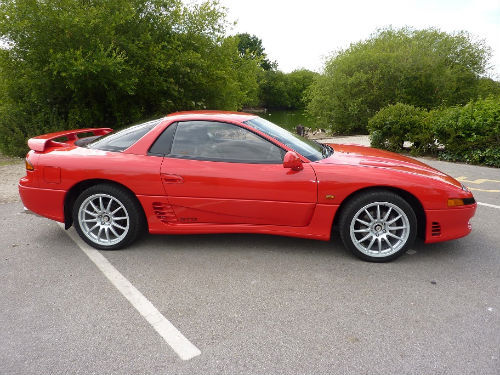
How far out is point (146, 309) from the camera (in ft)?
8.51

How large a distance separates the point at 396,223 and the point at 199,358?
2090 millimetres

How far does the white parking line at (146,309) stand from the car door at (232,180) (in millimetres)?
786

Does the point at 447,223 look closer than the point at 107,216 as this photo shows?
Yes

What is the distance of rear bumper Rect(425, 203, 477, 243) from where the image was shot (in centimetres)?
318

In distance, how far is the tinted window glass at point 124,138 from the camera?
3584 mm

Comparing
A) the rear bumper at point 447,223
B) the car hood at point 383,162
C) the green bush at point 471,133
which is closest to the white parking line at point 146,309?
the car hood at point 383,162

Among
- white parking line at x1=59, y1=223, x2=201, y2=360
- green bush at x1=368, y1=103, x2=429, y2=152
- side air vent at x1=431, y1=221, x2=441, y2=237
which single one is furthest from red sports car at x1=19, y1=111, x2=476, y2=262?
green bush at x1=368, y1=103, x2=429, y2=152

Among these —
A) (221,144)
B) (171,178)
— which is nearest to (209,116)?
(221,144)

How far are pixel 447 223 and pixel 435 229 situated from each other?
0.11 metres

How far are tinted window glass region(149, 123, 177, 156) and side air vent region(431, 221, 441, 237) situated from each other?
2522 millimetres

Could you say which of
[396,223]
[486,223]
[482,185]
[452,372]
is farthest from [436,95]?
[452,372]

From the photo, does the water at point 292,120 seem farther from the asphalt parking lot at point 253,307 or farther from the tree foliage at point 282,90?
the asphalt parking lot at point 253,307

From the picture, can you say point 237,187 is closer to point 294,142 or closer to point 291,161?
point 291,161

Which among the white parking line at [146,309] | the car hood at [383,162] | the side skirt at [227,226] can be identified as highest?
the car hood at [383,162]
